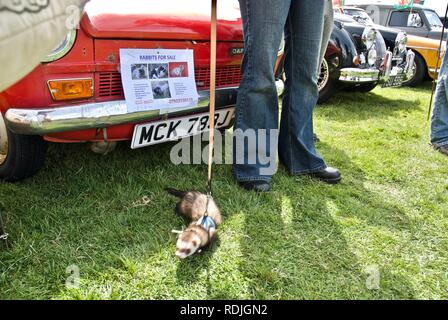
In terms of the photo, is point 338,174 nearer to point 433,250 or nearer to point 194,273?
point 433,250

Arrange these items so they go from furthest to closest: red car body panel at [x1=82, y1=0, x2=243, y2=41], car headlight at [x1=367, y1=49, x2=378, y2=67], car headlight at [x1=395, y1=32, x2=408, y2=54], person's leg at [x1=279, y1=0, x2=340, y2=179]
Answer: car headlight at [x1=395, y1=32, x2=408, y2=54] < car headlight at [x1=367, y1=49, x2=378, y2=67] < person's leg at [x1=279, y1=0, x2=340, y2=179] < red car body panel at [x1=82, y1=0, x2=243, y2=41]

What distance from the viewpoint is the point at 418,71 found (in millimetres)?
7484

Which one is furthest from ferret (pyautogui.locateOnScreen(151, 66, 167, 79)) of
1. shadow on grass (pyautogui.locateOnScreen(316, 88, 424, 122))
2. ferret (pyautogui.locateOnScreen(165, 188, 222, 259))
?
shadow on grass (pyautogui.locateOnScreen(316, 88, 424, 122))

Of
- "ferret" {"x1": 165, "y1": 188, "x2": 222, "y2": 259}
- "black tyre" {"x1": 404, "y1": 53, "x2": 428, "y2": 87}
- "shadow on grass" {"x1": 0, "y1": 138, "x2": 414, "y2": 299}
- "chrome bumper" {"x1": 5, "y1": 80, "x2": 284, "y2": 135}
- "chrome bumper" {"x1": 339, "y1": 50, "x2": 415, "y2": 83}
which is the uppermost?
"chrome bumper" {"x1": 5, "y1": 80, "x2": 284, "y2": 135}

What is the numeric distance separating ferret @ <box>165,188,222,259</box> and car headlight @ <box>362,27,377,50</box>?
395 cm

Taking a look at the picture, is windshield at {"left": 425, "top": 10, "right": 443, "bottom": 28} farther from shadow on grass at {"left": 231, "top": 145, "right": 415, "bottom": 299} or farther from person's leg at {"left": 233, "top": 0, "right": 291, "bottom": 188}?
person's leg at {"left": 233, "top": 0, "right": 291, "bottom": 188}

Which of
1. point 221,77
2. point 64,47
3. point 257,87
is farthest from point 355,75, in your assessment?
point 64,47

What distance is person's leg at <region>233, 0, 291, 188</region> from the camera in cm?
206

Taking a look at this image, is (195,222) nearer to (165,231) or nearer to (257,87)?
(165,231)

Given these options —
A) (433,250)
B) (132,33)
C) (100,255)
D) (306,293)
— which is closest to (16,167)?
(100,255)

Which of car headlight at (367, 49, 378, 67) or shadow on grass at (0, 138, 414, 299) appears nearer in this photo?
shadow on grass at (0, 138, 414, 299)

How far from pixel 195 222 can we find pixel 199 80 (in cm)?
93

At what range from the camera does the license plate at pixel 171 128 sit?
2.12m
